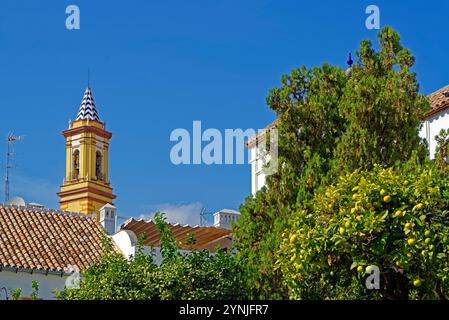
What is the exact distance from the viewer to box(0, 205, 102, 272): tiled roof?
86.7 ft

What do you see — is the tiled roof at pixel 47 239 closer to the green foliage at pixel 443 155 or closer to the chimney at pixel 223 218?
the chimney at pixel 223 218

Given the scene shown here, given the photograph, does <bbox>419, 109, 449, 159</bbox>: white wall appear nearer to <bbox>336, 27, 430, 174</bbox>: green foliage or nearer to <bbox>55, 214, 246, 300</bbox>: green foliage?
<bbox>55, 214, 246, 300</bbox>: green foliage

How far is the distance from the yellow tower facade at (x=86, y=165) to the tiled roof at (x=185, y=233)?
3046cm

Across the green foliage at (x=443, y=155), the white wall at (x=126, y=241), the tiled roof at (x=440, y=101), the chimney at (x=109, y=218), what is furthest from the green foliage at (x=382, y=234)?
the chimney at (x=109, y=218)

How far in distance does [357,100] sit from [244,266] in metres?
3.79

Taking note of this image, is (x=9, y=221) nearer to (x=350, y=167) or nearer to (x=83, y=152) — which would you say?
(x=350, y=167)

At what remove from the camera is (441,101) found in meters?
23.5

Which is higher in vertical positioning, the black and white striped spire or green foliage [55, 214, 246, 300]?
the black and white striped spire

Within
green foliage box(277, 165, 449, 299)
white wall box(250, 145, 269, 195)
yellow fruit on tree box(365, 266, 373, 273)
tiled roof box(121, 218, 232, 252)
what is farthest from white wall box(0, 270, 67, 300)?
yellow fruit on tree box(365, 266, 373, 273)

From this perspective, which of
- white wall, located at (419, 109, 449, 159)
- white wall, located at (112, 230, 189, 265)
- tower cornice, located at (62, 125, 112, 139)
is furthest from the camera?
tower cornice, located at (62, 125, 112, 139)

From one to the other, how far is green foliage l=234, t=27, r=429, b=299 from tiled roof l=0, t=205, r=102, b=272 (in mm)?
10558

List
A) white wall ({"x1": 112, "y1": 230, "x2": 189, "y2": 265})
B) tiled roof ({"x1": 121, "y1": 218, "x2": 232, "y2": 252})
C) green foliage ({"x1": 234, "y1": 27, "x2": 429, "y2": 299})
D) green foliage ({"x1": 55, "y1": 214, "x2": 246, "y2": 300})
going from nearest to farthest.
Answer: green foliage ({"x1": 234, "y1": 27, "x2": 429, "y2": 299}) < green foliage ({"x1": 55, "y1": 214, "x2": 246, "y2": 300}) < white wall ({"x1": 112, "y1": 230, "x2": 189, "y2": 265}) < tiled roof ({"x1": 121, "y1": 218, "x2": 232, "y2": 252})

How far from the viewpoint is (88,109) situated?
62.6m
